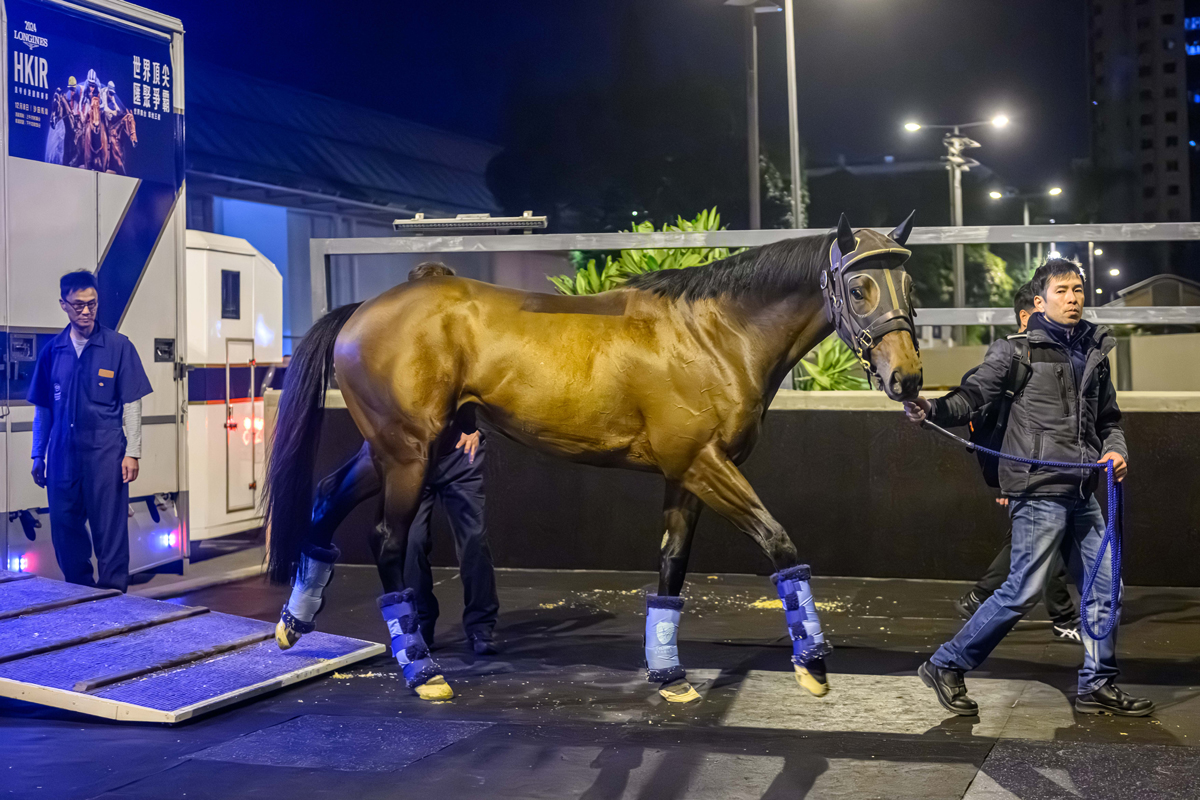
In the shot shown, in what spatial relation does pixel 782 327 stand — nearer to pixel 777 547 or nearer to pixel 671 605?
pixel 777 547

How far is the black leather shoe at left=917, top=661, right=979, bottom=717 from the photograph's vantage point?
14.6 feet

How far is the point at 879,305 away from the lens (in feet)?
14.3

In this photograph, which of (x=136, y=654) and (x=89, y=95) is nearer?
(x=136, y=654)

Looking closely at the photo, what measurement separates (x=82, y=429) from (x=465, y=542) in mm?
2561

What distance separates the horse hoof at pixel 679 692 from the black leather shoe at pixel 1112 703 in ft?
5.14

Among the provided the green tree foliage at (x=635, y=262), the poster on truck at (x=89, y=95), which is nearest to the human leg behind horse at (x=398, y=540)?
the poster on truck at (x=89, y=95)

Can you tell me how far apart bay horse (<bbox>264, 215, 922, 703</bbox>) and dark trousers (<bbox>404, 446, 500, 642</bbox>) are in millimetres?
550

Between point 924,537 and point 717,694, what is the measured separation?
3.22 metres

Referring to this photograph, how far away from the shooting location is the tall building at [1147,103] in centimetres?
2506

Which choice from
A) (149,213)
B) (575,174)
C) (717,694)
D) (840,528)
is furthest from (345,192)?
(717,694)

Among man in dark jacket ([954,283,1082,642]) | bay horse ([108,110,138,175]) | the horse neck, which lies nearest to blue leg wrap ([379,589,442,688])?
the horse neck

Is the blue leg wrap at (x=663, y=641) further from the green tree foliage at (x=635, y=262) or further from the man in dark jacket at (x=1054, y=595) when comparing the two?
the green tree foliage at (x=635, y=262)

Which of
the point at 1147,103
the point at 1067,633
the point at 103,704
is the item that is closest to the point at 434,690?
the point at 103,704

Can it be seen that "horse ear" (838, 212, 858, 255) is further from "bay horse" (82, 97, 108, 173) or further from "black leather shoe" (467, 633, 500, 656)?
"bay horse" (82, 97, 108, 173)
